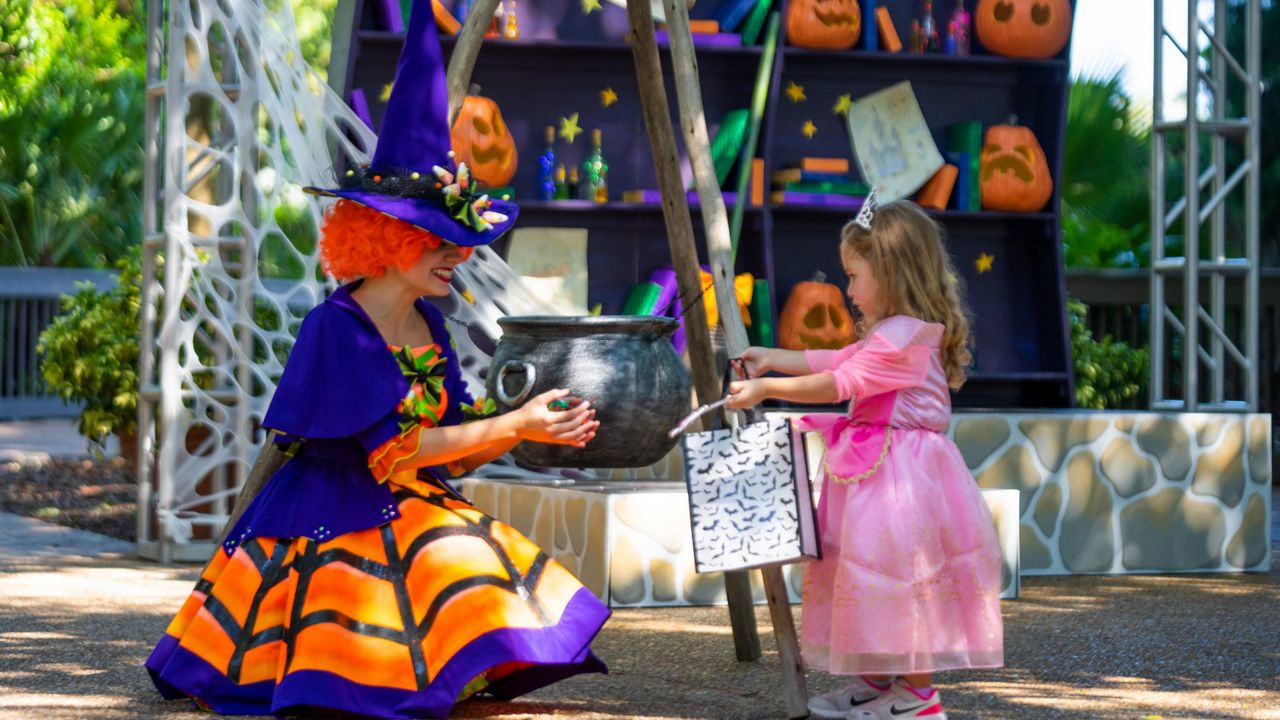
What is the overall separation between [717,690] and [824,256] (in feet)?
12.9

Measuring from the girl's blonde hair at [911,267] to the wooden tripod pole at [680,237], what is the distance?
59 cm

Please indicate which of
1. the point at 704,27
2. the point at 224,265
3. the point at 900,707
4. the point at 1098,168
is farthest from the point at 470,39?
the point at 1098,168

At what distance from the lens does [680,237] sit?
4121mm

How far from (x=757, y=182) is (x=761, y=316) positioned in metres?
0.57

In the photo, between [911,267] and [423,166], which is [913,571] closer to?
[911,267]

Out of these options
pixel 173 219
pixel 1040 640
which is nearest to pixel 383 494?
pixel 1040 640

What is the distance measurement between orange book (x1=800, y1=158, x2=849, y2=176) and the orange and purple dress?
410 centimetres

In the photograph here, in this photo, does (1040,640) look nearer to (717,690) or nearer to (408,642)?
(717,690)

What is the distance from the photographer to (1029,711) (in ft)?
11.9

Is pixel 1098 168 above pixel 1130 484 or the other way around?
above

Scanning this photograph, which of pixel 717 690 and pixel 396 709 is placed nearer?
pixel 396 709

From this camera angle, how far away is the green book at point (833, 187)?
23.7 feet

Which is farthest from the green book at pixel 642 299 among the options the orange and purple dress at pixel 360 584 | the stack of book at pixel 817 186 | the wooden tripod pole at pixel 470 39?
the orange and purple dress at pixel 360 584

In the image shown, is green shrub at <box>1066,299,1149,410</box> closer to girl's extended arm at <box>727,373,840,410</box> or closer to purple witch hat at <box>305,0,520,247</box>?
girl's extended arm at <box>727,373,840,410</box>
